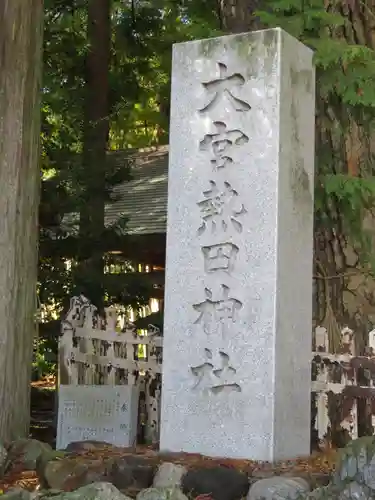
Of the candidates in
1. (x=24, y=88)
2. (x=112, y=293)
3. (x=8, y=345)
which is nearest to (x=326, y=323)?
(x=8, y=345)

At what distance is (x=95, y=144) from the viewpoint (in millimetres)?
9336

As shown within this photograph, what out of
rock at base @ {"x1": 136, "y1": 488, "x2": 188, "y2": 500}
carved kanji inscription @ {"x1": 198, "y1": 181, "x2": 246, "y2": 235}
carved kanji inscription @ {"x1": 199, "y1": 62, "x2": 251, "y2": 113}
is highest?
carved kanji inscription @ {"x1": 199, "y1": 62, "x2": 251, "y2": 113}

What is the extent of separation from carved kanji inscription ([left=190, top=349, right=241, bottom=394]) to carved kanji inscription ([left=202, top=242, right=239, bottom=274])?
1.74 feet

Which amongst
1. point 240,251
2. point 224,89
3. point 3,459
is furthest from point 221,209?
point 3,459

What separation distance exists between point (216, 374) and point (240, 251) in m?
0.79

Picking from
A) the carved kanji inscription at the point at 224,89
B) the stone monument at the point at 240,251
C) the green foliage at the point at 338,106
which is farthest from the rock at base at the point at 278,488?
the green foliage at the point at 338,106

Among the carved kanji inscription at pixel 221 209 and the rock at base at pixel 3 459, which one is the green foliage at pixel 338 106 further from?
the rock at base at pixel 3 459

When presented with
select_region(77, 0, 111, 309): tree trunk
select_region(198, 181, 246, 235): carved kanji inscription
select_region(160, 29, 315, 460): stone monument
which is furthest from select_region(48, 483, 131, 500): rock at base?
select_region(77, 0, 111, 309): tree trunk

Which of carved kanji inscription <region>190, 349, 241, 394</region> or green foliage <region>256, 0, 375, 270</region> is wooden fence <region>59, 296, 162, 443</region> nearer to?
carved kanji inscription <region>190, 349, 241, 394</region>

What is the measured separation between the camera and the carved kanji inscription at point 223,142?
506 centimetres

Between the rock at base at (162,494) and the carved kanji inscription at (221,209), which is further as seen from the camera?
the carved kanji inscription at (221,209)

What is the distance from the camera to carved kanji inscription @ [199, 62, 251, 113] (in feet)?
16.7

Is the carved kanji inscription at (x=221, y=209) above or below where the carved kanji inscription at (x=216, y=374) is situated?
above

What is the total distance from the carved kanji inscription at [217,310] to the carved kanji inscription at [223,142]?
32.2 inches
